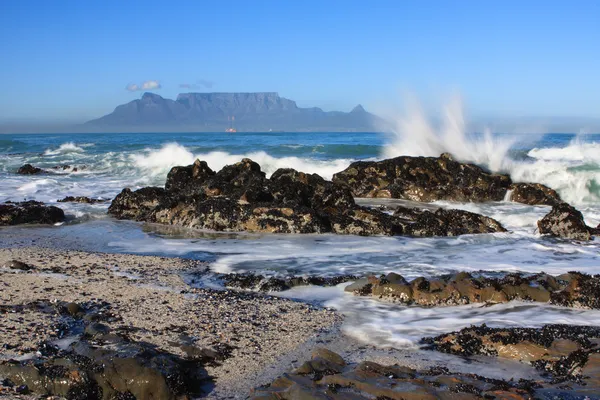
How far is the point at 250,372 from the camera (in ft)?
13.7

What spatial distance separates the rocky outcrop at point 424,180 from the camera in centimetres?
1492

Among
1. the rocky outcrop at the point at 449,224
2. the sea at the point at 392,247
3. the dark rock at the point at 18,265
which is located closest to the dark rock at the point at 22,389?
the sea at the point at 392,247

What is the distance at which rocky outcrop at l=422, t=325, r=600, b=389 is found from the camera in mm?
4133

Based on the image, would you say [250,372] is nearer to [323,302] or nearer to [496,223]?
[323,302]

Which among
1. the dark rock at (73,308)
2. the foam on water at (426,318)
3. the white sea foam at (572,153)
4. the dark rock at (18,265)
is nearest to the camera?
the foam on water at (426,318)

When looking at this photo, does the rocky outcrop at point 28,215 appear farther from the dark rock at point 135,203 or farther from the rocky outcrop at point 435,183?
the rocky outcrop at point 435,183

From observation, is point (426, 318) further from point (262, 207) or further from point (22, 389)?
point (262, 207)

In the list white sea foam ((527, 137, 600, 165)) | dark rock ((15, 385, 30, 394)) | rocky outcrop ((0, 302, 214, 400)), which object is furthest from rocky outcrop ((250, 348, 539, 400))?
white sea foam ((527, 137, 600, 165))

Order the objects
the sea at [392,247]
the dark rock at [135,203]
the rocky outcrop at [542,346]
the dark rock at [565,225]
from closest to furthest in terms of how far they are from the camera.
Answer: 1. the rocky outcrop at [542,346]
2. the sea at [392,247]
3. the dark rock at [565,225]
4. the dark rock at [135,203]

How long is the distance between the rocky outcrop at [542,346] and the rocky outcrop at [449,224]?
5266 mm

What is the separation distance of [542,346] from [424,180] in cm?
1112

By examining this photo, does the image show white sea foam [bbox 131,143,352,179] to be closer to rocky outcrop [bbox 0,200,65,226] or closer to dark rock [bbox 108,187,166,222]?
dark rock [bbox 108,187,166,222]

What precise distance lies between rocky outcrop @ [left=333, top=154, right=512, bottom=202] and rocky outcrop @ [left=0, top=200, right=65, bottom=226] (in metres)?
7.33

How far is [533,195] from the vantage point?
575 inches
